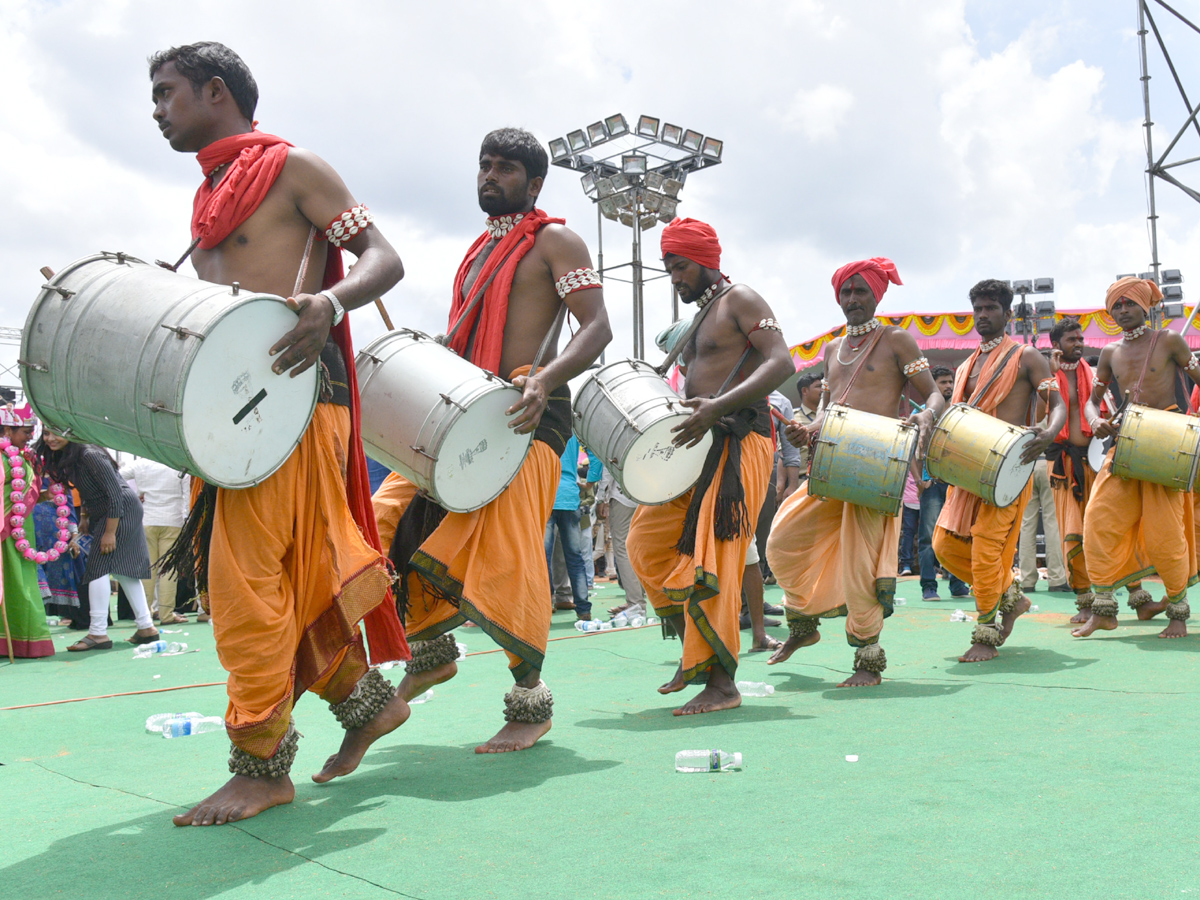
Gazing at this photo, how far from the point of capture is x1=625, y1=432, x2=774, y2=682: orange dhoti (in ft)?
15.3

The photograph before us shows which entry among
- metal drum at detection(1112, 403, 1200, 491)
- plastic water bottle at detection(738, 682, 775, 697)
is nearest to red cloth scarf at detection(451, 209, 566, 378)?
plastic water bottle at detection(738, 682, 775, 697)

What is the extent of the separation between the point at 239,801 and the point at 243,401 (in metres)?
1.10

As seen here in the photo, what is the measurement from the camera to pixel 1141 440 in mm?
6801

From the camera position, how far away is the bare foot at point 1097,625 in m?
6.96

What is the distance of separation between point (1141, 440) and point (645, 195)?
47.3ft

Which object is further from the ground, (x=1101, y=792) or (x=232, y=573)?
(x=232, y=573)

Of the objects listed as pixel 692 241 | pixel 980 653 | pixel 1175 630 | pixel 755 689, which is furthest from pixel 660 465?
pixel 1175 630

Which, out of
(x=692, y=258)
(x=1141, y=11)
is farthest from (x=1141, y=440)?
(x=1141, y=11)

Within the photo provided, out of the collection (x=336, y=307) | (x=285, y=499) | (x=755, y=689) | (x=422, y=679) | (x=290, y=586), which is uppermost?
(x=336, y=307)

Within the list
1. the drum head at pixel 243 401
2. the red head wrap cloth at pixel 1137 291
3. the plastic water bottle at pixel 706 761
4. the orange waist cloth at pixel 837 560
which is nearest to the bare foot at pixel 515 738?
the plastic water bottle at pixel 706 761

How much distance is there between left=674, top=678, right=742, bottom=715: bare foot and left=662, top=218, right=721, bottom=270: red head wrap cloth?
1.93m

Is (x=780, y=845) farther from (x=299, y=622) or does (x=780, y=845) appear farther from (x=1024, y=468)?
(x=1024, y=468)

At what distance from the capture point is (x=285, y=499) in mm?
3096

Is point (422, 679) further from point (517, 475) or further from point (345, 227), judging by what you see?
point (345, 227)
